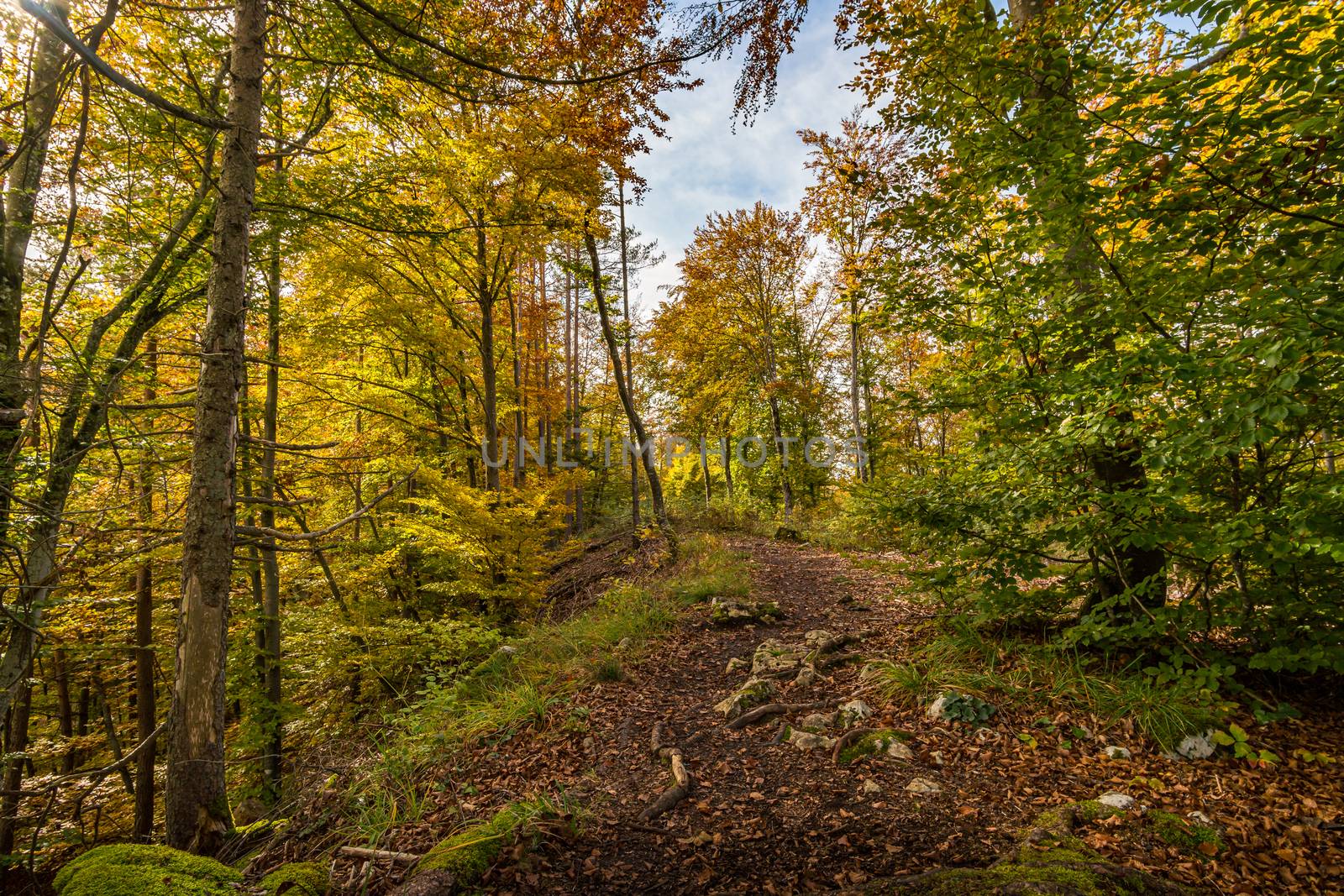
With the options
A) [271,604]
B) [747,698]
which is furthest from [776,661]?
[271,604]

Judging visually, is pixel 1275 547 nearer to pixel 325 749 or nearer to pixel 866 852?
pixel 866 852

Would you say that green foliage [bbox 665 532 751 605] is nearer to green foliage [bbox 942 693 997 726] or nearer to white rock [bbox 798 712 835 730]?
white rock [bbox 798 712 835 730]

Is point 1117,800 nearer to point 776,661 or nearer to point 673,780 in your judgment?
point 673,780

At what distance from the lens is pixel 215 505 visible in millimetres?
3066

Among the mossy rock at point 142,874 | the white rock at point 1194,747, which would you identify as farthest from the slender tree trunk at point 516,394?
the white rock at point 1194,747

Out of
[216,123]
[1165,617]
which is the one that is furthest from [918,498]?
[216,123]

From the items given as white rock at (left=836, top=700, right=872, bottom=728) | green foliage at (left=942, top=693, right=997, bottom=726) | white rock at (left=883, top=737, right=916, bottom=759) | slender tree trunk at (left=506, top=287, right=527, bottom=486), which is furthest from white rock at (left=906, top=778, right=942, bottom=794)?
slender tree trunk at (left=506, top=287, right=527, bottom=486)

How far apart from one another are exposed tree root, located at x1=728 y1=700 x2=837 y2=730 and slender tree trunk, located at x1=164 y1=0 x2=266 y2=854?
3.49 metres

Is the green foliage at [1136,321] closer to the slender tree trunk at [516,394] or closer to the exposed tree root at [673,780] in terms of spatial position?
the exposed tree root at [673,780]

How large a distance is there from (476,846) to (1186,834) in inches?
143

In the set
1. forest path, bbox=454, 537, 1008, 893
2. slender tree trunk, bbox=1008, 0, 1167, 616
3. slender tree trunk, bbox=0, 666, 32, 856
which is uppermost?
slender tree trunk, bbox=1008, 0, 1167, 616

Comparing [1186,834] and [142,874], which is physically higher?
[142,874]

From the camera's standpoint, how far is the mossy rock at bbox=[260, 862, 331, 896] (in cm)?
230

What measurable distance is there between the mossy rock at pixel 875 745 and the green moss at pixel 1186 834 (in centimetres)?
126
